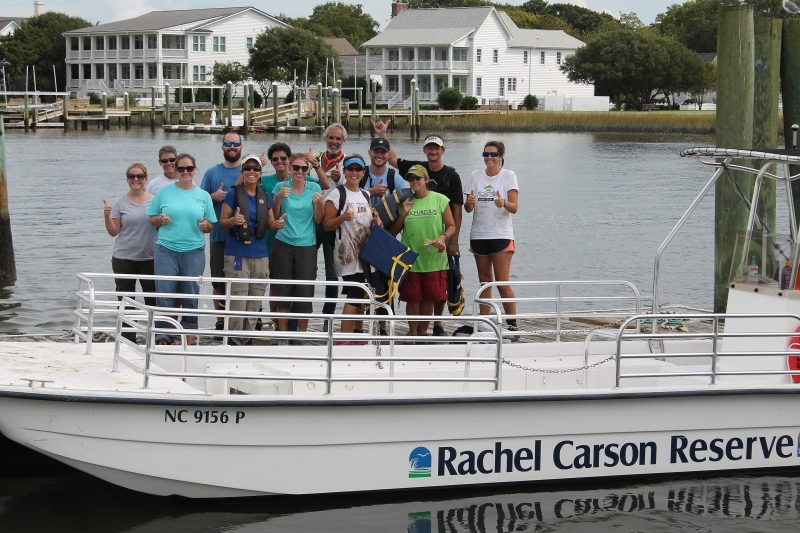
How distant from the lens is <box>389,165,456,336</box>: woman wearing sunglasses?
31.8 ft

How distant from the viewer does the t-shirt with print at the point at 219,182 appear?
9.94 metres

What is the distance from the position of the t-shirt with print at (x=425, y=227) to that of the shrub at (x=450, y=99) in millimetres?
69941

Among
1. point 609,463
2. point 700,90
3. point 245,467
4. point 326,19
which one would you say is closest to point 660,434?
point 609,463

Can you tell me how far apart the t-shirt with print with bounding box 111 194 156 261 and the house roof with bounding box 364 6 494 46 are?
7620 centimetres

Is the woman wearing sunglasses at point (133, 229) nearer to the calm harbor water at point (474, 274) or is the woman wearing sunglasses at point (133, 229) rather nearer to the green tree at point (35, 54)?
the calm harbor water at point (474, 274)

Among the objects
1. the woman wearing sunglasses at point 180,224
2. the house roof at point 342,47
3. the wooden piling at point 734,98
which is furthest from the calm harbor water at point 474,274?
the house roof at point 342,47

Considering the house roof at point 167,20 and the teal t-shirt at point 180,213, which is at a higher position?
the house roof at point 167,20

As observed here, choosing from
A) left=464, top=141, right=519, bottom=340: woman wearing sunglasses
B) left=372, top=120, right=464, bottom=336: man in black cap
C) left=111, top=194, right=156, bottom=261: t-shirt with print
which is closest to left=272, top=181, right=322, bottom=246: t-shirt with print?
left=372, top=120, right=464, bottom=336: man in black cap

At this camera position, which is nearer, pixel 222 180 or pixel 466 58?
pixel 222 180

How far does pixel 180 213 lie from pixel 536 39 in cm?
8494

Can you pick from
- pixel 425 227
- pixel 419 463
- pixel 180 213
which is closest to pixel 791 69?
pixel 425 227

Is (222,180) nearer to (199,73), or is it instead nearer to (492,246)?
(492,246)

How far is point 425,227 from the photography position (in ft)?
31.9

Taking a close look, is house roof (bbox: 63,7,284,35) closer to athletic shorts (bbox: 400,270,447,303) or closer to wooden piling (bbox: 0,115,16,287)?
wooden piling (bbox: 0,115,16,287)
